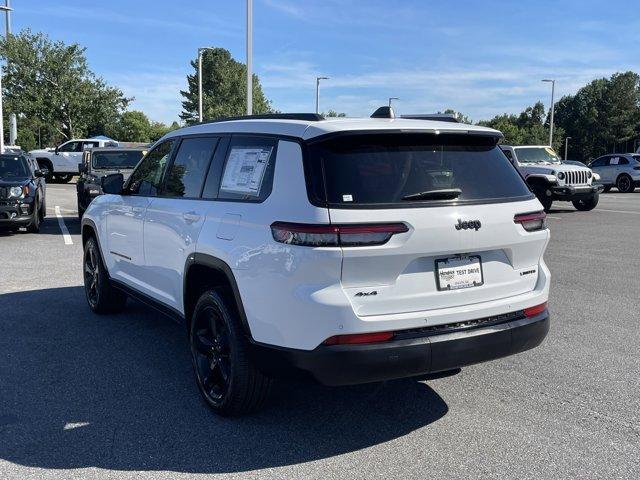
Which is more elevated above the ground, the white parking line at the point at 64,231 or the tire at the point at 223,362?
the tire at the point at 223,362

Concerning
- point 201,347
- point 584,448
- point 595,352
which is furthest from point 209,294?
point 595,352

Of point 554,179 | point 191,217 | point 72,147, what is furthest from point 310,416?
point 72,147

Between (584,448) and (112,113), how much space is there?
36.3 meters

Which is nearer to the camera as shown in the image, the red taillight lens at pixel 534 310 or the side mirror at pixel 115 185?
the red taillight lens at pixel 534 310

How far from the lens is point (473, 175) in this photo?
140 inches

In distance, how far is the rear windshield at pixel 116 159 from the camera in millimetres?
13547

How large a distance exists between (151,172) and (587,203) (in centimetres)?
1578

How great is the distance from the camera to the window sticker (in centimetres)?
356

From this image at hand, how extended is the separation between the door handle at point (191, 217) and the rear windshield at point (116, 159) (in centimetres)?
1001

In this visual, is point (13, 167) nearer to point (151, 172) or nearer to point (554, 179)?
point (151, 172)

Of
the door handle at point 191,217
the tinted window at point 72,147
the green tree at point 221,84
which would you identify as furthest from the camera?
the green tree at point 221,84

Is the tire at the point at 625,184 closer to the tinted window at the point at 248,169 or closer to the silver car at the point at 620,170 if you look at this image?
the silver car at the point at 620,170

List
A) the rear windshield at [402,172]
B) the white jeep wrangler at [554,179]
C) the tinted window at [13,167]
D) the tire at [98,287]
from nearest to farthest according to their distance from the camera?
the rear windshield at [402,172] < the tire at [98,287] < the tinted window at [13,167] < the white jeep wrangler at [554,179]

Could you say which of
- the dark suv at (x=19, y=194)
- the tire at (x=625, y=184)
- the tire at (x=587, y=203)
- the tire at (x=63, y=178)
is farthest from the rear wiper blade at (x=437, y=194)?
the tire at (x=63, y=178)
